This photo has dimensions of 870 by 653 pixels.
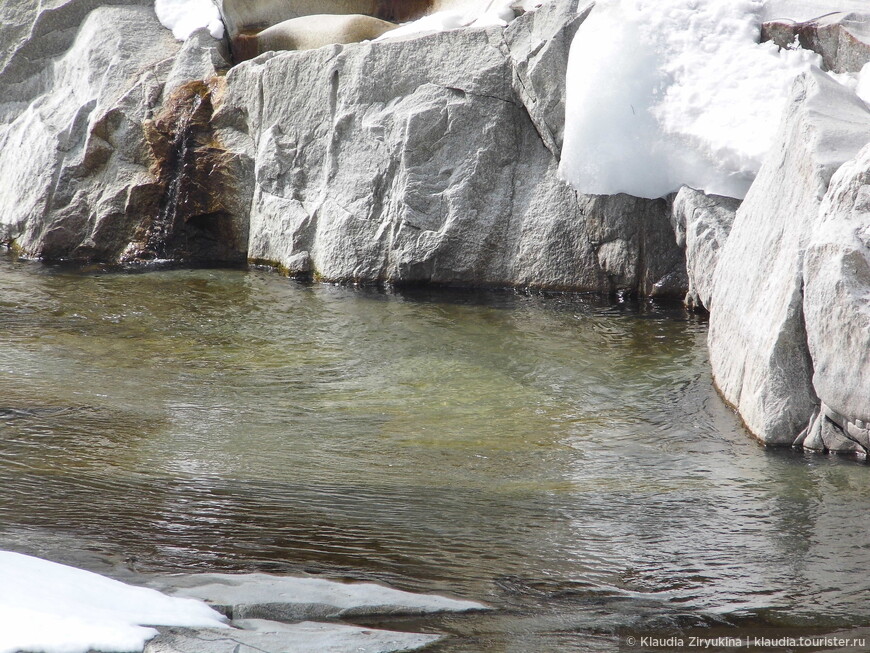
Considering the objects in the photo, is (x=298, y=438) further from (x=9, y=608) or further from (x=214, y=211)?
(x=214, y=211)

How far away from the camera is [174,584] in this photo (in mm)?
2451

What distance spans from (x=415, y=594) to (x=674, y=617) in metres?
0.78

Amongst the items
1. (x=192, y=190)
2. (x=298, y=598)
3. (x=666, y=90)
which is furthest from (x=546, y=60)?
(x=298, y=598)

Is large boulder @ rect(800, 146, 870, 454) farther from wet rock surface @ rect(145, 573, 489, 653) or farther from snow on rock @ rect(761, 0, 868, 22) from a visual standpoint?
snow on rock @ rect(761, 0, 868, 22)

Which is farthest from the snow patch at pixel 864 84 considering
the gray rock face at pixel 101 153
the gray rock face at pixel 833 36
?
the gray rock face at pixel 101 153

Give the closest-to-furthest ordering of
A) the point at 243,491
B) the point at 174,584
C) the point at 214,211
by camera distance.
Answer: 1. the point at 174,584
2. the point at 243,491
3. the point at 214,211

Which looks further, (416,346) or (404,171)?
(404,171)

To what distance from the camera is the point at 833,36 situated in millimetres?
6668

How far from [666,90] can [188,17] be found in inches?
244

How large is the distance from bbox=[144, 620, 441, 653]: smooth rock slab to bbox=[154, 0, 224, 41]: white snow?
8.85 m

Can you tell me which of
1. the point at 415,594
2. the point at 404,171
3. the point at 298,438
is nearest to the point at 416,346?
the point at 298,438

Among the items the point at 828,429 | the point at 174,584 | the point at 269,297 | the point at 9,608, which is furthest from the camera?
the point at 269,297

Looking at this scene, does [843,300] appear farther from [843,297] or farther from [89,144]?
[89,144]

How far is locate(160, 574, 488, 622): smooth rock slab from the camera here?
237 cm
